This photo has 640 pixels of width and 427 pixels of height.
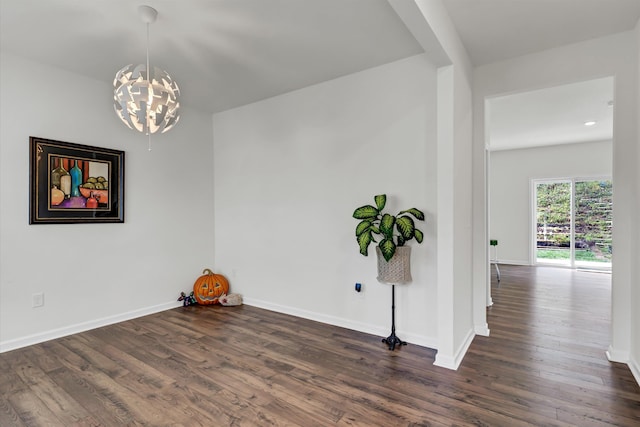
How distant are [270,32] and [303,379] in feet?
8.71

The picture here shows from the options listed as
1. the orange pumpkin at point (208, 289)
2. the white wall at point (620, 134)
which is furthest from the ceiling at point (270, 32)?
the orange pumpkin at point (208, 289)

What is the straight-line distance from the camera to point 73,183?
3.27 meters

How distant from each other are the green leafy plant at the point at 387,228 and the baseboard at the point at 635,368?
174cm

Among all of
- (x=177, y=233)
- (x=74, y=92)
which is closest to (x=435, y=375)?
(x=177, y=233)

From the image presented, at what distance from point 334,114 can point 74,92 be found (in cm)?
264

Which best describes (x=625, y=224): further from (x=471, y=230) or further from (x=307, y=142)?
(x=307, y=142)

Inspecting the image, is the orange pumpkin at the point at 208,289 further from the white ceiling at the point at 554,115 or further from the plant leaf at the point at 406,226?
the white ceiling at the point at 554,115

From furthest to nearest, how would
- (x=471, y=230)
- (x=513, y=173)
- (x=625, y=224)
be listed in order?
(x=513, y=173), (x=471, y=230), (x=625, y=224)

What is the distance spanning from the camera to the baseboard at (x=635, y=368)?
2328 mm

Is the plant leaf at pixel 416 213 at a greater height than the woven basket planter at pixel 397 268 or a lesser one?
greater

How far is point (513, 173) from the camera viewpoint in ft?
25.2

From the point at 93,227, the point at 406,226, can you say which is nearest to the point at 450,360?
the point at 406,226

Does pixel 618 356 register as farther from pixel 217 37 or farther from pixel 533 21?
pixel 217 37

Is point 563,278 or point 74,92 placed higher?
point 74,92
